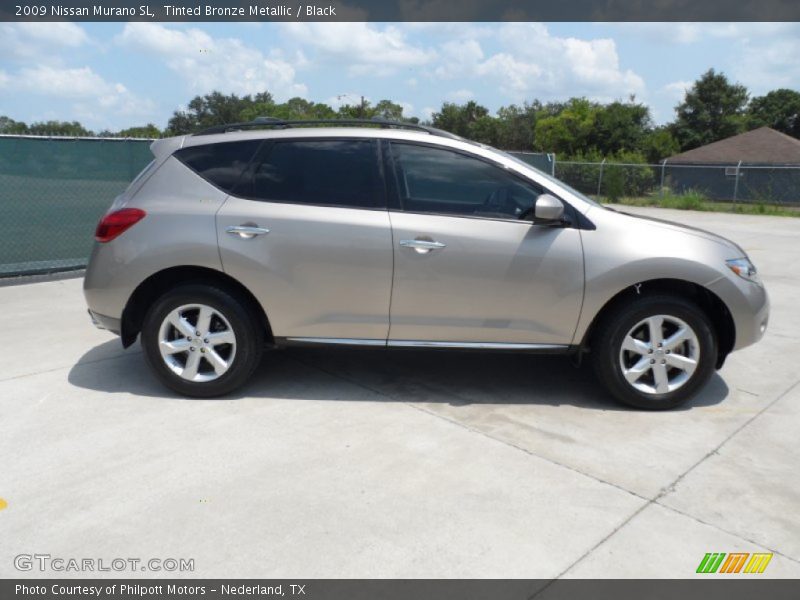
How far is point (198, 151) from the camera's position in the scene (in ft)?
14.8

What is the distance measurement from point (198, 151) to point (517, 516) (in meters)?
3.11

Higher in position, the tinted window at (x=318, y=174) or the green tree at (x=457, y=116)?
the green tree at (x=457, y=116)

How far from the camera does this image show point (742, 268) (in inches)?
173

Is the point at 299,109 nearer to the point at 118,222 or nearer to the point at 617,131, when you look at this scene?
the point at 617,131

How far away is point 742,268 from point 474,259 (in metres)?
1.79

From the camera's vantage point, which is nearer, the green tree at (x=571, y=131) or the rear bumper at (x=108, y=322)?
the rear bumper at (x=108, y=322)

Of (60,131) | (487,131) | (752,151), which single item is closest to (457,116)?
(487,131)

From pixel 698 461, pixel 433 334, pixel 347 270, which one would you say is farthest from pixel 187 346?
pixel 698 461

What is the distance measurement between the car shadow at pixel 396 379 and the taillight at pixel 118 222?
3.50ft

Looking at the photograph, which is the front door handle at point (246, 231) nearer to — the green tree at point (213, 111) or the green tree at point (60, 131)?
the green tree at point (60, 131)

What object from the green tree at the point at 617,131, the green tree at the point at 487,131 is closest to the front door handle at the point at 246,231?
the green tree at the point at 617,131

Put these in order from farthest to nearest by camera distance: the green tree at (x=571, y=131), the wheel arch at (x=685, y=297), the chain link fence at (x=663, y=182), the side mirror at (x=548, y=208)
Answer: the green tree at (x=571, y=131) → the chain link fence at (x=663, y=182) → the wheel arch at (x=685, y=297) → the side mirror at (x=548, y=208)

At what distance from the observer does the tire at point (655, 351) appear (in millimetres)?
4262

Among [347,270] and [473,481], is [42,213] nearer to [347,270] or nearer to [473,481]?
[347,270]
